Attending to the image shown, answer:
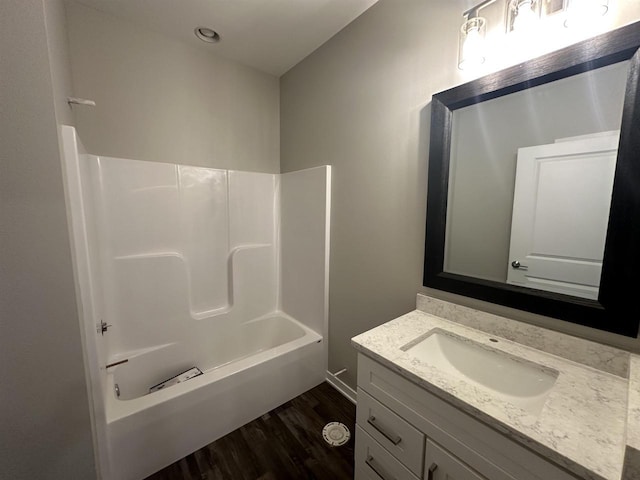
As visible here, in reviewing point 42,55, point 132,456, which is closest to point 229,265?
point 132,456

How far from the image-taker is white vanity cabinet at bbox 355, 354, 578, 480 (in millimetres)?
667

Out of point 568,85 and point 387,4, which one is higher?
point 387,4

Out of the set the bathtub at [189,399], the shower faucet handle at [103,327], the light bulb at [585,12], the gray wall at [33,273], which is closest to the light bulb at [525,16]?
the light bulb at [585,12]

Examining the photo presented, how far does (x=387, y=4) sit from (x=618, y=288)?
1719 mm

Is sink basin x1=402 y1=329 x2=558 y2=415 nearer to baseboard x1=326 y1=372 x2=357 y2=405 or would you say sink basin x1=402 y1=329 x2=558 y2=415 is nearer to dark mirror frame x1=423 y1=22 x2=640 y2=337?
dark mirror frame x1=423 y1=22 x2=640 y2=337

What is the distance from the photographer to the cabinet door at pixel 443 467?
29.6 inches

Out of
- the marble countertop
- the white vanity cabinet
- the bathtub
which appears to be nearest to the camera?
the marble countertop

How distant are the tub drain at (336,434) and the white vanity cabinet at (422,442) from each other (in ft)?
1.31

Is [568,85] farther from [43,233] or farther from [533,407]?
[43,233]

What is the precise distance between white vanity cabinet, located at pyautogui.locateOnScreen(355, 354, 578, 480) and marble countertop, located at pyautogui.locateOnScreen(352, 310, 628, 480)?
48 millimetres

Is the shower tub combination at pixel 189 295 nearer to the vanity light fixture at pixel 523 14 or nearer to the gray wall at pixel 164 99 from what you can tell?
the gray wall at pixel 164 99

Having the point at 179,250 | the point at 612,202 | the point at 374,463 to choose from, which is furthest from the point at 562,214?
the point at 179,250

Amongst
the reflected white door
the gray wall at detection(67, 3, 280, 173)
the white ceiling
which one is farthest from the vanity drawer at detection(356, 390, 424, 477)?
the white ceiling

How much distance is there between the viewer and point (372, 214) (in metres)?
1.62
